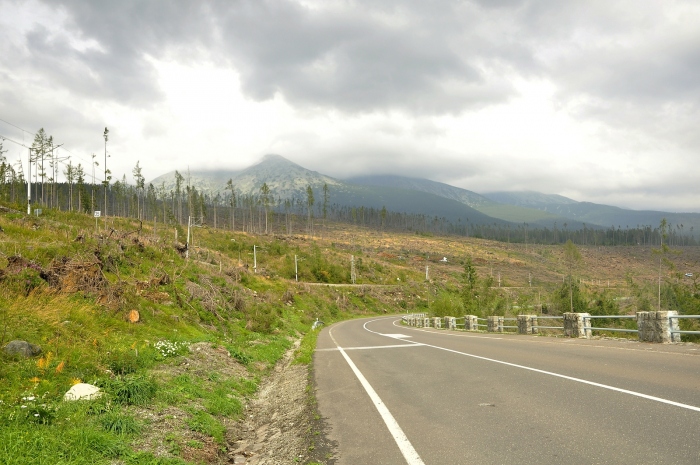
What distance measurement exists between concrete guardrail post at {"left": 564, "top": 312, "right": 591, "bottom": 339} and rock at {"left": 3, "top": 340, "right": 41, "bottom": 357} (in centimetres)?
1718

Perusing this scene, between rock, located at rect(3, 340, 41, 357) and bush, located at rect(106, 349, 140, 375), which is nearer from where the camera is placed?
rock, located at rect(3, 340, 41, 357)

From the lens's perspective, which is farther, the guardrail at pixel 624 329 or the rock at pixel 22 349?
the guardrail at pixel 624 329

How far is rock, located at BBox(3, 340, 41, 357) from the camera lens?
24.1 ft

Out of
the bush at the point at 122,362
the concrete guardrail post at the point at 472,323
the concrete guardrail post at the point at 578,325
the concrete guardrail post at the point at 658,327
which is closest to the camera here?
the bush at the point at 122,362

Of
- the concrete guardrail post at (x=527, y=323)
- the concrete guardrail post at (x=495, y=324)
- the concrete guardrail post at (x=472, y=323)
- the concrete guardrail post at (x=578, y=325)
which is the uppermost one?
the concrete guardrail post at (x=578, y=325)

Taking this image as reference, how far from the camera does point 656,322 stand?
41.7ft

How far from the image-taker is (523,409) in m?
6.31

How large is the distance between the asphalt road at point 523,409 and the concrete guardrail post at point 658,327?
1.19m

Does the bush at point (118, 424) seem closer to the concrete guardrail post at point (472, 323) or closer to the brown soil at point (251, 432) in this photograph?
the brown soil at point (251, 432)

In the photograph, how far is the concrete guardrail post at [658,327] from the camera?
12.5 m

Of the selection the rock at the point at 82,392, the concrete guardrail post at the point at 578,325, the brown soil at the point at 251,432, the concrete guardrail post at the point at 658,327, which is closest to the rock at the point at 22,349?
the rock at the point at 82,392

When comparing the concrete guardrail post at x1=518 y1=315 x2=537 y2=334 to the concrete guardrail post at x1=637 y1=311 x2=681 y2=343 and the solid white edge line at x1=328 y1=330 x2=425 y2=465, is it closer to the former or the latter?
the concrete guardrail post at x1=637 y1=311 x2=681 y2=343

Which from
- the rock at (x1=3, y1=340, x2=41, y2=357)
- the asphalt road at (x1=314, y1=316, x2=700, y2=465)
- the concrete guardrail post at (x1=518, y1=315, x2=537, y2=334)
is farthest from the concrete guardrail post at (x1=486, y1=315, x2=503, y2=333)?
the rock at (x1=3, y1=340, x2=41, y2=357)

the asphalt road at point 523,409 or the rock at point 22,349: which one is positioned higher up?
the rock at point 22,349
